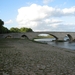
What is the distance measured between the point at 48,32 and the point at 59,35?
5.96 metres

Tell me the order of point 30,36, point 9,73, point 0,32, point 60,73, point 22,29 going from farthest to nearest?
point 22,29, point 30,36, point 0,32, point 60,73, point 9,73

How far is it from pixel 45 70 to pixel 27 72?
1003mm

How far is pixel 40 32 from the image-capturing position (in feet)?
282

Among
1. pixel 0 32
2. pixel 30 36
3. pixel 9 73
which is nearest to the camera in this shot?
pixel 9 73

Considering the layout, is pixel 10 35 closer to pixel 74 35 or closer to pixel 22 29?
Answer: pixel 74 35

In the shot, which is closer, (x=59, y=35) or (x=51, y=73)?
(x=51, y=73)

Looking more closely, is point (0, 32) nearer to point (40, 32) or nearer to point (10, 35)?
point (10, 35)

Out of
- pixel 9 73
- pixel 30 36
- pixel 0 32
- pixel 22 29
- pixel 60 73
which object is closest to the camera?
pixel 9 73

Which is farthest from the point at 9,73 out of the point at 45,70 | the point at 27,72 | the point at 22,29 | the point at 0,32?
the point at 22,29

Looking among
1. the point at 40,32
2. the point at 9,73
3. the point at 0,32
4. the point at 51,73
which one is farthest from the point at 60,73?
the point at 40,32

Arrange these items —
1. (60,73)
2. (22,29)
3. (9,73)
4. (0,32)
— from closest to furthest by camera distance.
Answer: (9,73)
(60,73)
(0,32)
(22,29)

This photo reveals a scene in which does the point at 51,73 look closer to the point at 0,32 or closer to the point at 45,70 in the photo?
the point at 45,70

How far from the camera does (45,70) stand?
332 inches

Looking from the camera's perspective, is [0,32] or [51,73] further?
[0,32]
